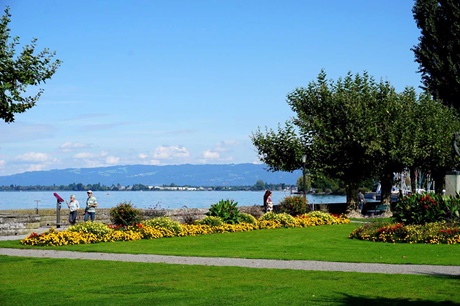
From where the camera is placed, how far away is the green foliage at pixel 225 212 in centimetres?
3559

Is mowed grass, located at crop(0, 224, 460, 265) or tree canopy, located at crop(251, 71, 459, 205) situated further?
tree canopy, located at crop(251, 71, 459, 205)

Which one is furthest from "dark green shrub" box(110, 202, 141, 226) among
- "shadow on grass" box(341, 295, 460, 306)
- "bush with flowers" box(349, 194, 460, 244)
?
"shadow on grass" box(341, 295, 460, 306)

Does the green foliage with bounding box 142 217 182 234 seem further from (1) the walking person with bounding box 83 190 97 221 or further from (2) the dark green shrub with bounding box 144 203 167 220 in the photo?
(2) the dark green shrub with bounding box 144 203 167 220

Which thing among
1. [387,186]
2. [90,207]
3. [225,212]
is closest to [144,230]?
[225,212]

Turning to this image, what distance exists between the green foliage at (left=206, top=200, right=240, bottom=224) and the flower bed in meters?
0.64

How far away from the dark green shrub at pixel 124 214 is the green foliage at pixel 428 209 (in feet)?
36.4

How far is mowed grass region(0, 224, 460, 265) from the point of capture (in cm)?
2166

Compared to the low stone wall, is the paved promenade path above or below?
below

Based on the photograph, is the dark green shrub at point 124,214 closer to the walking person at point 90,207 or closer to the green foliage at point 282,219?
the walking person at point 90,207

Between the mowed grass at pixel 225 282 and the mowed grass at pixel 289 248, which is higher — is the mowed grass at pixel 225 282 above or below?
below

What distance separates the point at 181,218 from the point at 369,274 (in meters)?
20.6

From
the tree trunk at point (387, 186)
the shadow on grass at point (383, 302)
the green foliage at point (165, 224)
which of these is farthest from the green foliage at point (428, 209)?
the tree trunk at point (387, 186)

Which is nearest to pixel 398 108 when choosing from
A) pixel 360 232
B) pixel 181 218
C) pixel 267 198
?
pixel 267 198

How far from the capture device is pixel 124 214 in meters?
32.2
